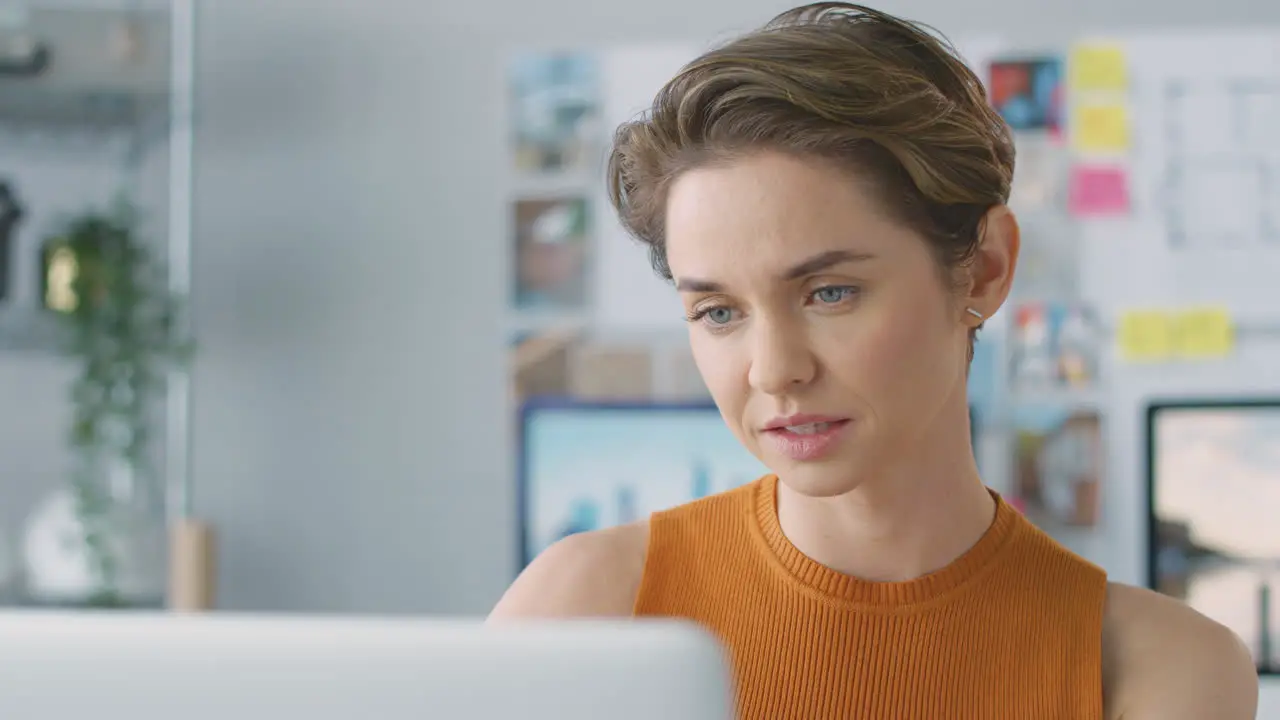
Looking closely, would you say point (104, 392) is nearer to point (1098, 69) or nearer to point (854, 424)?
point (1098, 69)

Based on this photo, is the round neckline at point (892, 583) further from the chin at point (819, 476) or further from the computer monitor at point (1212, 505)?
the computer monitor at point (1212, 505)

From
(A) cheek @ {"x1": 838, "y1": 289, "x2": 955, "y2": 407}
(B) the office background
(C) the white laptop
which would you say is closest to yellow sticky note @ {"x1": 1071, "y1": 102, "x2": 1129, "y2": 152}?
(B) the office background

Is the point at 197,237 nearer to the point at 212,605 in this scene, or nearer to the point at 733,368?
the point at 212,605

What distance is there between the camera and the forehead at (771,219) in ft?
2.23

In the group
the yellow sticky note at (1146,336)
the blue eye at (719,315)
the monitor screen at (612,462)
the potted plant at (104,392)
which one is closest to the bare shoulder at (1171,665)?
the blue eye at (719,315)

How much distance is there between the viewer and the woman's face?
684 mm

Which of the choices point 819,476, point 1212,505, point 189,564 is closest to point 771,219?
point 819,476

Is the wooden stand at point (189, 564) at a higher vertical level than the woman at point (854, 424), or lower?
lower

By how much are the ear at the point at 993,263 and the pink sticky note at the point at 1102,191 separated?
201cm

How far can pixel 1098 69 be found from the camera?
270 cm

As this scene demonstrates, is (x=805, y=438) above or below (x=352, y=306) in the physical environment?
below

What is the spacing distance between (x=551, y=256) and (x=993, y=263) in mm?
2057

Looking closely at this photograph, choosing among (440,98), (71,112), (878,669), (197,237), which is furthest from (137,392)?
(878,669)

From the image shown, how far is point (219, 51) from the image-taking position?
2.86m
